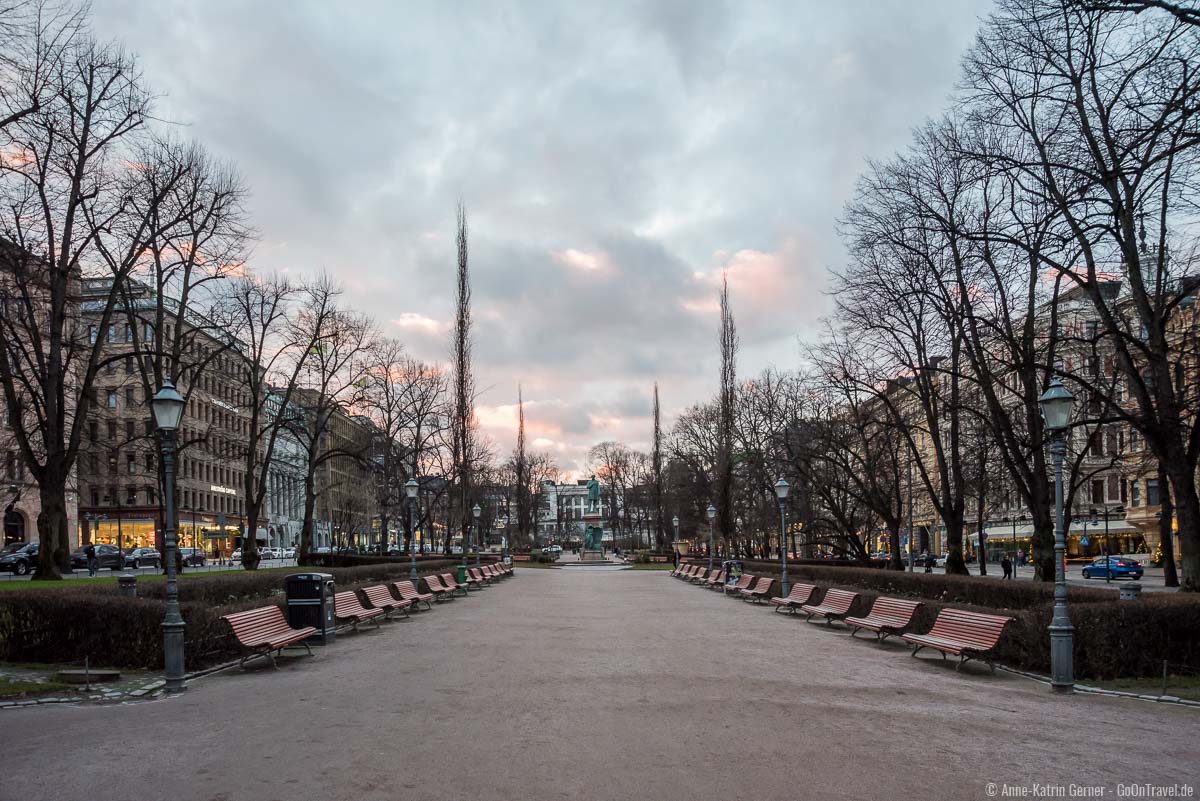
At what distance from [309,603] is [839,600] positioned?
1174 centimetres

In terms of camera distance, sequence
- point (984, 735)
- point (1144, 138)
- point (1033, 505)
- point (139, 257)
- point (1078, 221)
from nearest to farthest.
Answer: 1. point (984, 735)
2. point (1144, 138)
3. point (1078, 221)
4. point (1033, 505)
5. point (139, 257)

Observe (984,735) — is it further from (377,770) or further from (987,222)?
(987,222)

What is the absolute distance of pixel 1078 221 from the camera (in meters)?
17.4

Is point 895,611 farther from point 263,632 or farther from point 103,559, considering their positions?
point 103,559

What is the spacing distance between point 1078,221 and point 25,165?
24662 mm

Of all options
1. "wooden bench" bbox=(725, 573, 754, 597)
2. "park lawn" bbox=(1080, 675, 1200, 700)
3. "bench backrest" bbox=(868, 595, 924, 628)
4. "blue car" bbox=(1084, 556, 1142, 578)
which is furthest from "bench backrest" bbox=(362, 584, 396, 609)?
"blue car" bbox=(1084, 556, 1142, 578)

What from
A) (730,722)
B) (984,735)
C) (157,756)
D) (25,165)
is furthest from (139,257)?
(984,735)

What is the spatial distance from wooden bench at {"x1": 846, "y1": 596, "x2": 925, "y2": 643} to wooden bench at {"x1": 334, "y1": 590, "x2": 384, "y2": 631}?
9.82 metres

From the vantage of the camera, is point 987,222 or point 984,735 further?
point 987,222

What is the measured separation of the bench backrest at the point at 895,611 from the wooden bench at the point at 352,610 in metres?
10.3

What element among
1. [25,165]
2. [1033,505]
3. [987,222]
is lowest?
[1033,505]

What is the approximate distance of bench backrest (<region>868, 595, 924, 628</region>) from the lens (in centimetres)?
1669

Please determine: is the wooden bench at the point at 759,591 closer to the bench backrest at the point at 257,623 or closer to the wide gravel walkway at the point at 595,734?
the wide gravel walkway at the point at 595,734

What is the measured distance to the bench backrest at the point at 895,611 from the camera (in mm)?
16688
